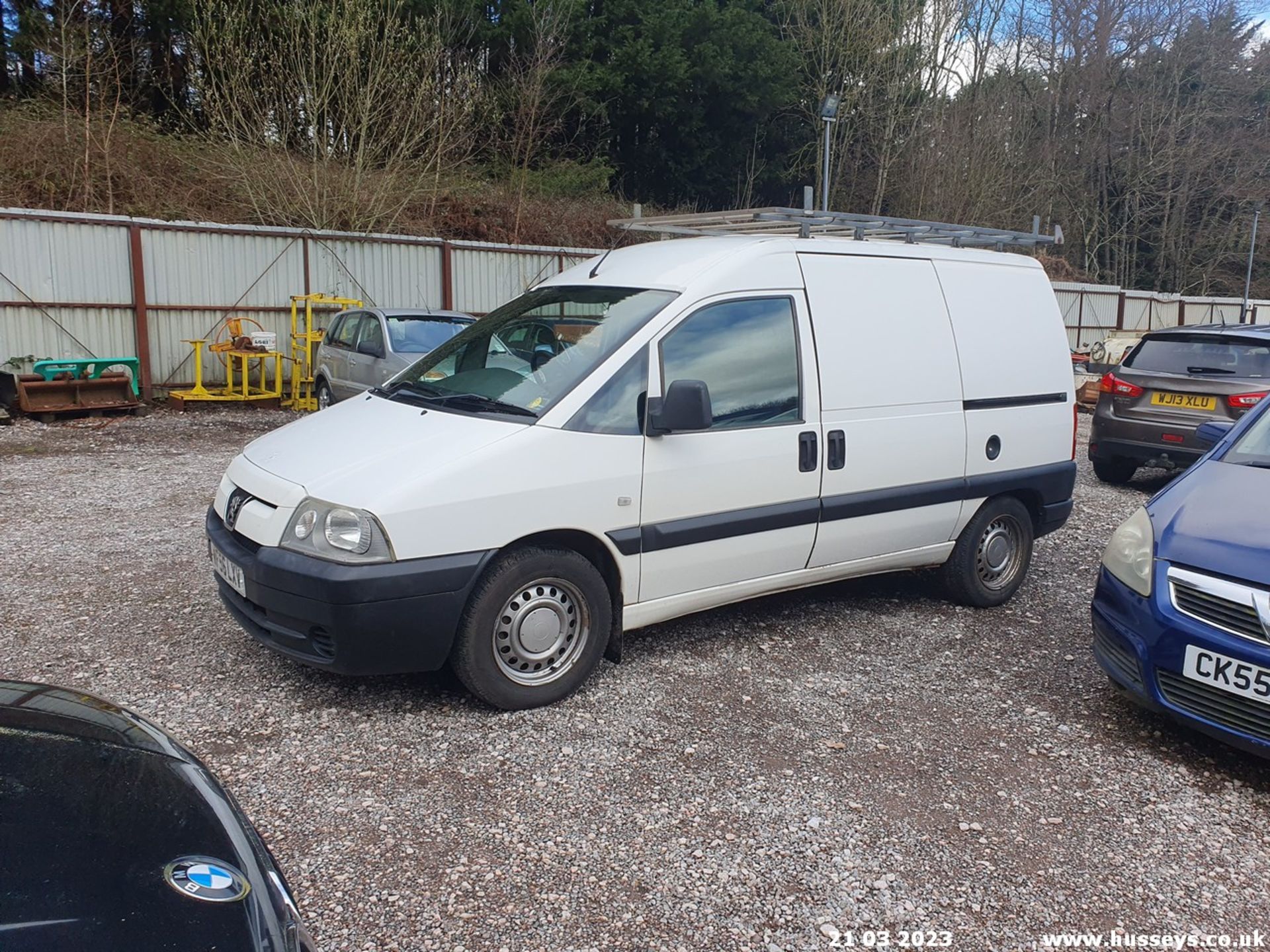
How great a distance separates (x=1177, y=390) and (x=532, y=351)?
7005mm

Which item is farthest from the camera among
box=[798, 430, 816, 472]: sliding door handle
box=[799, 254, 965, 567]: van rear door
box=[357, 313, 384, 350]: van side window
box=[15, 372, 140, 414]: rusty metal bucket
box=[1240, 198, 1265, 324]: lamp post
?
box=[1240, 198, 1265, 324]: lamp post

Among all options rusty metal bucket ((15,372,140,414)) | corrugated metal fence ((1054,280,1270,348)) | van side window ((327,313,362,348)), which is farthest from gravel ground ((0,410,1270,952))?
corrugated metal fence ((1054,280,1270,348))

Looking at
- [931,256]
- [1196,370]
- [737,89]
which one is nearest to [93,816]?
[931,256]

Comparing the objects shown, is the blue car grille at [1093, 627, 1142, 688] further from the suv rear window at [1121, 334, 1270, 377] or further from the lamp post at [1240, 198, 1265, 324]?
the lamp post at [1240, 198, 1265, 324]

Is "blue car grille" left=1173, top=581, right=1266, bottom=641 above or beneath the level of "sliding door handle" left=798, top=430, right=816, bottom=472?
beneath

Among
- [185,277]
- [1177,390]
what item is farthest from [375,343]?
[1177,390]

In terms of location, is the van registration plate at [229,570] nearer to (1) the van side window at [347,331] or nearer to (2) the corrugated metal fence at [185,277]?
(1) the van side window at [347,331]

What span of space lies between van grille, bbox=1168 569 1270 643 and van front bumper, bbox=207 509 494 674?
2.66 m

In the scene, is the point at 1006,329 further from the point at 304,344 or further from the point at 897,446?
the point at 304,344

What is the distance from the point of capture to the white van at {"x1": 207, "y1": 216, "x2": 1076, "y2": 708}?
3531 mm

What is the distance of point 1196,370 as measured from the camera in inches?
338

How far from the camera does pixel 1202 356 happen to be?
866cm

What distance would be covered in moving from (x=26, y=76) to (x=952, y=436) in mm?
18915

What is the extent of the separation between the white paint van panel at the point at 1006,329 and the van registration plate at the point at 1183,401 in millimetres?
3674
